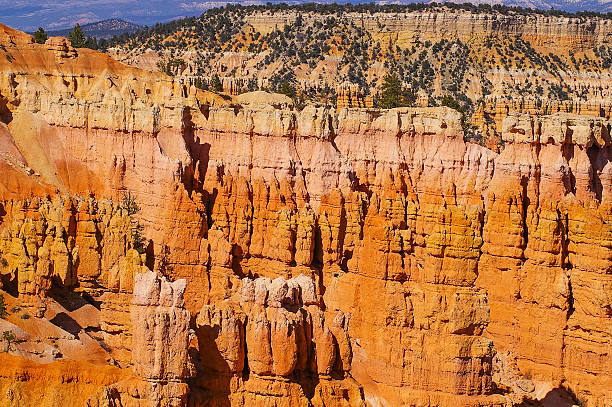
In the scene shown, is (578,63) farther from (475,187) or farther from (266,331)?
(266,331)

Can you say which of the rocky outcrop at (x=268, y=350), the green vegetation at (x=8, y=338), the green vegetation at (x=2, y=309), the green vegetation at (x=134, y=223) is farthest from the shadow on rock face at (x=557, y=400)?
the green vegetation at (x=2, y=309)

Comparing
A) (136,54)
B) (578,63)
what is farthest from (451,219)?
(578,63)

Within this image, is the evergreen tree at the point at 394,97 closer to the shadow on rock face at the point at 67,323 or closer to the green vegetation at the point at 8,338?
the shadow on rock face at the point at 67,323

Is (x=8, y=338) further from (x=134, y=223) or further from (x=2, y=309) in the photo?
(x=134, y=223)

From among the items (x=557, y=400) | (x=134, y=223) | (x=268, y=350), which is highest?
(x=268, y=350)

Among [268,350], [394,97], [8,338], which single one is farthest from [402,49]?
[8,338]

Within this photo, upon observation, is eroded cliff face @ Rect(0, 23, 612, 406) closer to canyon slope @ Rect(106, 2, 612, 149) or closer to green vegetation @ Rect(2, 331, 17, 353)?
green vegetation @ Rect(2, 331, 17, 353)
